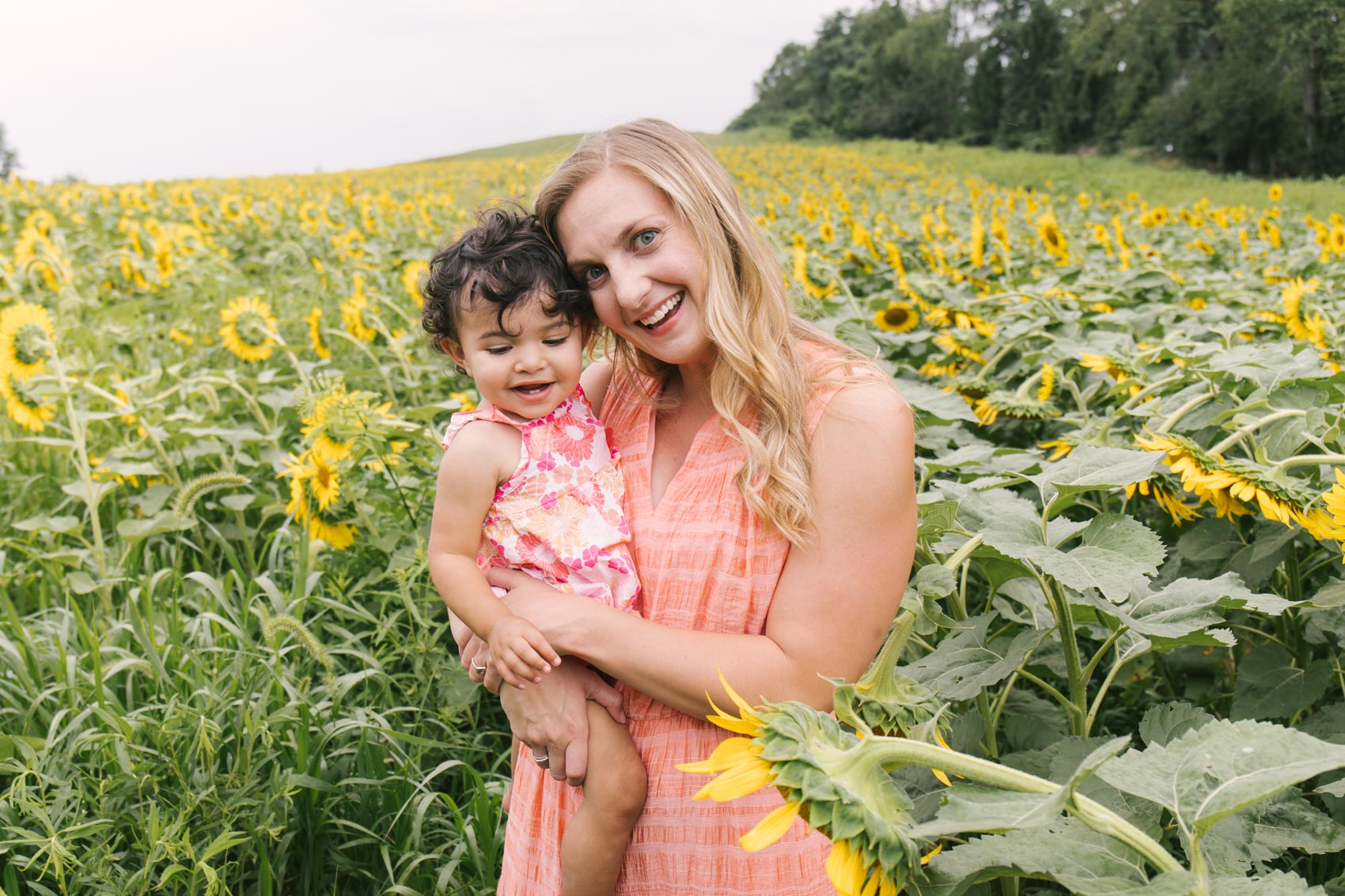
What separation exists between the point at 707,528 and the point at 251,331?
8.60ft

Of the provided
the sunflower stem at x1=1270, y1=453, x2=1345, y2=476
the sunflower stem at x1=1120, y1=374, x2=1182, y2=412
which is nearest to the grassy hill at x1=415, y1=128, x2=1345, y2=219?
the sunflower stem at x1=1120, y1=374, x2=1182, y2=412

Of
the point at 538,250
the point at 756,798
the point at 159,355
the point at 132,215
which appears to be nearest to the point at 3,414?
the point at 159,355

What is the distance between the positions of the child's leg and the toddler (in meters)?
0.13

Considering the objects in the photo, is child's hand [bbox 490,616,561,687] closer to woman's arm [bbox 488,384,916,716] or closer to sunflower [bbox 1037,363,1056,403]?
woman's arm [bbox 488,384,916,716]

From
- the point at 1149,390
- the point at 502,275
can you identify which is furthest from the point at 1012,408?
the point at 502,275

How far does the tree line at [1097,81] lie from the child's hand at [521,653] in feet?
81.0

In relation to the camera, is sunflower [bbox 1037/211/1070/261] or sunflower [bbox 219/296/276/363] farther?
sunflower [bbox 1037/211/1070/261]

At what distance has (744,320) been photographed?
4.97 ft

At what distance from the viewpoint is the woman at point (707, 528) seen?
133cm

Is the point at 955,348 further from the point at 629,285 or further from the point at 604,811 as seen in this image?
the point at 604,811

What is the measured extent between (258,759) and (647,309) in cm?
121

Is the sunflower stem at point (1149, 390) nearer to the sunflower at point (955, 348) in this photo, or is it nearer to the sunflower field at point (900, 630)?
the sunflower field at point (900, 630)

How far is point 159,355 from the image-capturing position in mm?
4867

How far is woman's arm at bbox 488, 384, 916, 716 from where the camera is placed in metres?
1.32
